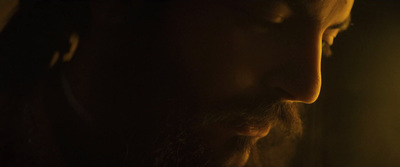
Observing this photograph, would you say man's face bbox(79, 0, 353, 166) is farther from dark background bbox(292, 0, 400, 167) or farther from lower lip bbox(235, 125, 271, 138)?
dark background bbox(292, 0, 400, 167)

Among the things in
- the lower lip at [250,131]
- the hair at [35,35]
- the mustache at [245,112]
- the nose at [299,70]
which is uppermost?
the hair at [35,35]

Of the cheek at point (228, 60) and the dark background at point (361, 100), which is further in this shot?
the dark background at point (361, 100)

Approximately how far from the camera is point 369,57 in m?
1.07

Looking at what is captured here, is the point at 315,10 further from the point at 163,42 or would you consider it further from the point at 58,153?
the point at 58,153

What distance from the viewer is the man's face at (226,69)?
740mm

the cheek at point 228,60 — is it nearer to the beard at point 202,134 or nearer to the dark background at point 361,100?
the beard at point 202,134

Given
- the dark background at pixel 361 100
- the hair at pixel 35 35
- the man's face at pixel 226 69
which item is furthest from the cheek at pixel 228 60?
the dark background at pixel 361 100

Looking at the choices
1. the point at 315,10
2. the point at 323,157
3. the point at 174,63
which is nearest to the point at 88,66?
the point at 174,63

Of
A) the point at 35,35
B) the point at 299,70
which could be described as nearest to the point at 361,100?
the point at 299,70

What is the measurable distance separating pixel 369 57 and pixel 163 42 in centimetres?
59

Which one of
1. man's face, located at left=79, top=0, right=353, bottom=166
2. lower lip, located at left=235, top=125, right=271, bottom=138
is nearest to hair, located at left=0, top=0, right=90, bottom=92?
man's face, located at left=79, top=0, right=353, bottom=166

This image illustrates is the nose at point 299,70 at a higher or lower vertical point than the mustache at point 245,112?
higher

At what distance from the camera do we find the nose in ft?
2.42

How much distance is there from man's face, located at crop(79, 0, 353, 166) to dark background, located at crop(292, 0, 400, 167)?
0.27 m
